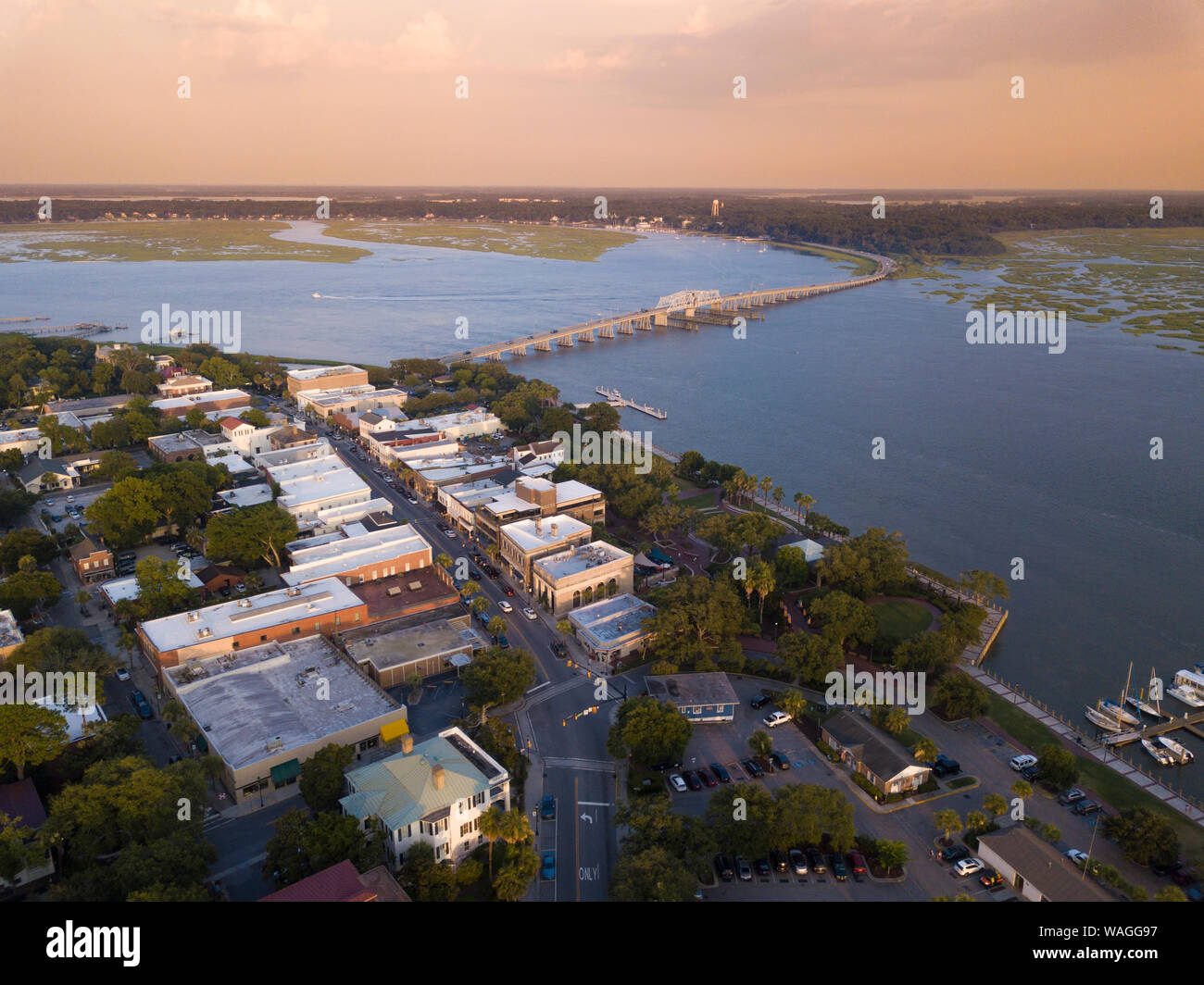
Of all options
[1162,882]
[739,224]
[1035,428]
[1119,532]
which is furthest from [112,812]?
[739,224]

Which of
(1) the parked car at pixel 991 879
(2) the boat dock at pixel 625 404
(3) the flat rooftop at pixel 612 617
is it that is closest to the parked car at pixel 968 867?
(1) the parked car at pixel 991 879

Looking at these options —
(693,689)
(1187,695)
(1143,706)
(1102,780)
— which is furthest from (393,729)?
(1187,695)

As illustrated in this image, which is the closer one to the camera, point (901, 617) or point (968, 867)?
point (968, 867)

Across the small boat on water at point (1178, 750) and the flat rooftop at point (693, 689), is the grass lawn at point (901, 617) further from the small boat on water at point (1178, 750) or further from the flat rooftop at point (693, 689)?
the small boat on water at point (1178, 750)

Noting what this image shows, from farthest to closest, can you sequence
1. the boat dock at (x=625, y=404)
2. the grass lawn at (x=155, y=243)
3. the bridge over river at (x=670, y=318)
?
the grass lawn at (x=155, y=243) → the bridge over river at (x=670, y=318) → the boat dock at (x=625, y=404)

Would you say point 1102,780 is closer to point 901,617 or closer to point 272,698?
point 901,617
